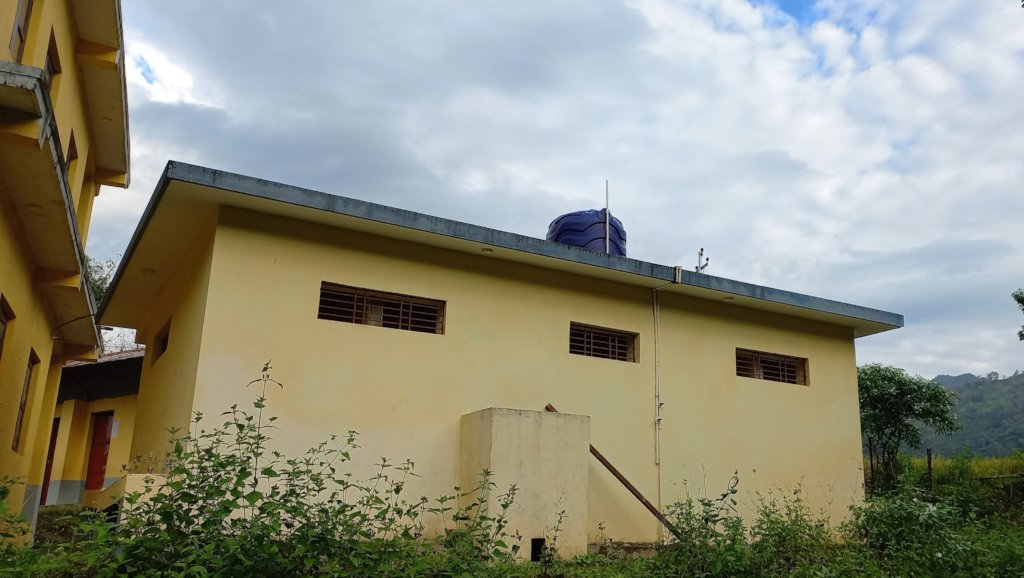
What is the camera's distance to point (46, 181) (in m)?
6.25

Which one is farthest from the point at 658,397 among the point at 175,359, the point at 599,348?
the point at 175,359

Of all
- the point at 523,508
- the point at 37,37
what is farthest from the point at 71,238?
the point at 523,508

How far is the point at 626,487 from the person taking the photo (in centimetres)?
991

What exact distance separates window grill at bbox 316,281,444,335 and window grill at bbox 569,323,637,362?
79.7 inches

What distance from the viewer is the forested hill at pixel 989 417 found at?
1211 inches

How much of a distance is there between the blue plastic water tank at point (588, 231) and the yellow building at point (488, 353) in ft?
4.46

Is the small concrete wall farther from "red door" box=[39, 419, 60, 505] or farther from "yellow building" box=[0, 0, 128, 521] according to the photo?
"red door" box=[39, 419, 60, 505]

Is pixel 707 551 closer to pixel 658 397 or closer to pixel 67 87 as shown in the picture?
pixel 658 397

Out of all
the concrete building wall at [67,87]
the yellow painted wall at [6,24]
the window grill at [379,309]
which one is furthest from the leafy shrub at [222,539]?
the yellow painted wall at [6,24]

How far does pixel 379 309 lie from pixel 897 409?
48.3ft

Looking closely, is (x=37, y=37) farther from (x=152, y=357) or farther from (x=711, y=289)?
(x=711, y=289)

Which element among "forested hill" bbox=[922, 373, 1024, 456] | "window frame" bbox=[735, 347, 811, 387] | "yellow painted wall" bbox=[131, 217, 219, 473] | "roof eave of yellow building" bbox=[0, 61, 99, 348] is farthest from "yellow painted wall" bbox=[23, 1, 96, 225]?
"forested hill" bbox=[922, 373, 1024, 456]

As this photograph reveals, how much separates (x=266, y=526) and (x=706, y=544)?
14.5ft

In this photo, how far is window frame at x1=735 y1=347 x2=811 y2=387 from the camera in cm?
1200
